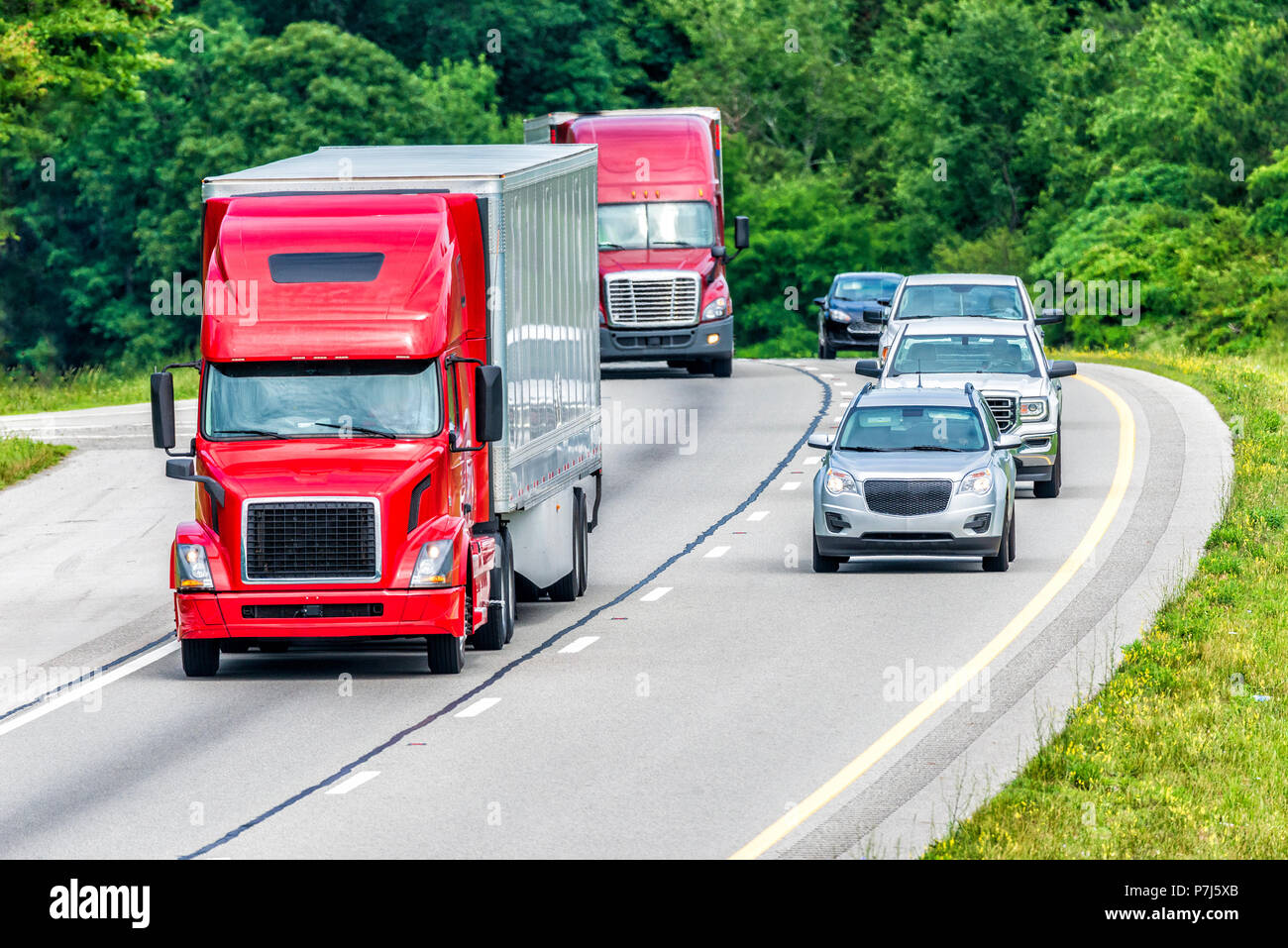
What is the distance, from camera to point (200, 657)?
1706 centimetres

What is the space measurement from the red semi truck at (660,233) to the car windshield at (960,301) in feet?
24.3

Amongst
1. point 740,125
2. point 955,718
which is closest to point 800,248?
point 740,125

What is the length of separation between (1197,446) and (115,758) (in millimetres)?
18131

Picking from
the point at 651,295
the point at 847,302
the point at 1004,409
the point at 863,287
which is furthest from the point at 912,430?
the point at 863,287

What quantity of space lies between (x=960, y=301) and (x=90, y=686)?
16.8 meters

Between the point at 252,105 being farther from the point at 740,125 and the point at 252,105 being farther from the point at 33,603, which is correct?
the point at 33,603

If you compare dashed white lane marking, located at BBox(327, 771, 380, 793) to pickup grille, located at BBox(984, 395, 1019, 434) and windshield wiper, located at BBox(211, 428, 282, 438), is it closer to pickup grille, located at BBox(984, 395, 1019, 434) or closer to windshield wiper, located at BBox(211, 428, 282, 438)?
windshield wiper, located at BBox(211, 428, 282, 438)

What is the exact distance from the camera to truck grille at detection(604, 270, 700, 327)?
129 ft

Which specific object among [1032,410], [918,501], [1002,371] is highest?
[1002,371]

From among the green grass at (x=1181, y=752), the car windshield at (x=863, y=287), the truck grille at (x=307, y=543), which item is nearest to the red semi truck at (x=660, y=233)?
the car windshield at (x=863, y=287)

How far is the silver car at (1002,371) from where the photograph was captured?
25.5 metres

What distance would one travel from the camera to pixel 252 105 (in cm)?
6862

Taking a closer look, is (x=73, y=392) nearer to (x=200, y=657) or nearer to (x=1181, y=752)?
(x=200, y=657)

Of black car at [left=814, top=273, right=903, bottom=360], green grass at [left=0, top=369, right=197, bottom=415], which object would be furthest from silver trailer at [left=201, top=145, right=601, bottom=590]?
black car at [left=814, top=273, right=903, bottom=360]
